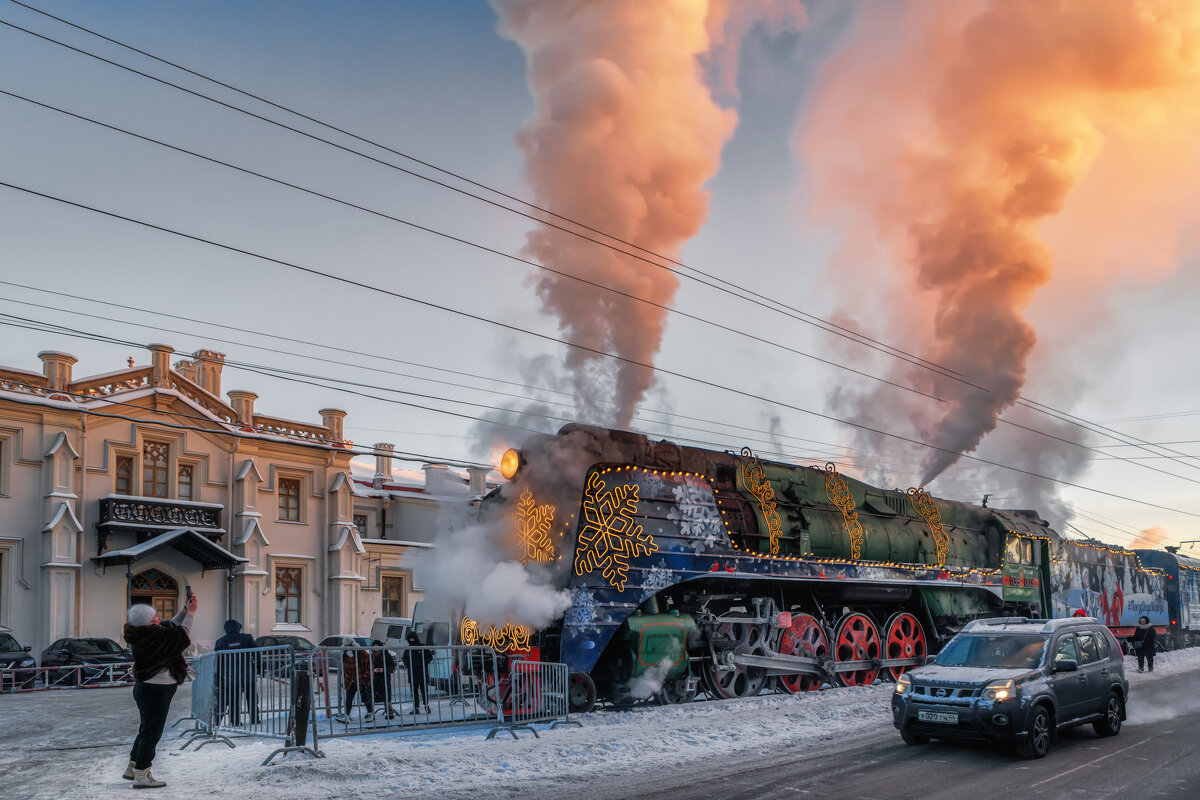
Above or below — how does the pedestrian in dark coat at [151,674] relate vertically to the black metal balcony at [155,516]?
below

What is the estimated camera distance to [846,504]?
19.3 meters

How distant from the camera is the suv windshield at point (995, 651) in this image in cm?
1162

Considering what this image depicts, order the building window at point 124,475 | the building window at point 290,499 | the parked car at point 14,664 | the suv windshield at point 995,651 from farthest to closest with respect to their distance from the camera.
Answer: the building window at point 290,499 < the building window at point 124,475 < the parked car at point 14,664 < the suv windshield at point 995,651

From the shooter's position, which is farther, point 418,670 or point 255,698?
point 418,670

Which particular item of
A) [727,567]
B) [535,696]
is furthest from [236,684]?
[727,567]

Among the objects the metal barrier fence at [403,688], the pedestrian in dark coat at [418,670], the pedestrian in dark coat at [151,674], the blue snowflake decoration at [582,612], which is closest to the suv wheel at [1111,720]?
the blue snowflake decoration at [582,612]

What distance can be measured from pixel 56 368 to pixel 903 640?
83.4 ft

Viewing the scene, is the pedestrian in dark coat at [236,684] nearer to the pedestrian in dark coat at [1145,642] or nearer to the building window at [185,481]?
the pedestrian in dark coat at [1145,642]

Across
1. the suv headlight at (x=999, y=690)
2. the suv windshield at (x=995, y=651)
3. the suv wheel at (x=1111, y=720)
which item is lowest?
the suv wheel at (x=1111, y=720)

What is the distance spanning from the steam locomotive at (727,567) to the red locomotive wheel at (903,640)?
1.8 inches

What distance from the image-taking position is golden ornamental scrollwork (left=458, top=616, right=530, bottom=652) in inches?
538

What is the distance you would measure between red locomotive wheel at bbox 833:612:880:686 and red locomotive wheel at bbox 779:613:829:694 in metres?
0.43

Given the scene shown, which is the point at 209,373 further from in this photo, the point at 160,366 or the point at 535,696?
the point at 535,696

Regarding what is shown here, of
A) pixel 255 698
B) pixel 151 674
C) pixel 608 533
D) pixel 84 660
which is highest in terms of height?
pixel 608 533
